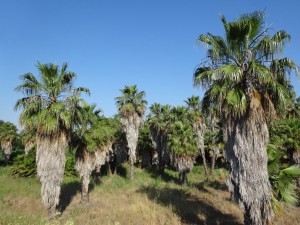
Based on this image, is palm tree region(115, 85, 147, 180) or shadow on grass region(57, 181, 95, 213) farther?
palm tree region(115, 85, 147, 180)

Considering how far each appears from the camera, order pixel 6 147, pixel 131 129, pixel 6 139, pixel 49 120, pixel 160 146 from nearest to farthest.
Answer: pixel 49 120, pixel 131 129, pixel 160 146, pixel 6 139, pixel 6 147

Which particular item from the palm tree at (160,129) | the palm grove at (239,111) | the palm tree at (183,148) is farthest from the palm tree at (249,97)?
the palm tree at (160,129)

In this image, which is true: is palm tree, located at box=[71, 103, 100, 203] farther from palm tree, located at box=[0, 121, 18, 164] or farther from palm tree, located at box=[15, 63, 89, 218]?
palm tree, located at box=[0, 121, 18, 164]

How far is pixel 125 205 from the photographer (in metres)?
23.3

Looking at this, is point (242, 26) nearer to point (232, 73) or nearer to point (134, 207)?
point (232, 73)

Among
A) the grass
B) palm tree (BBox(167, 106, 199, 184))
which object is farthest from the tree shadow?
palm tree (BBox(167, 106, 199, 184))

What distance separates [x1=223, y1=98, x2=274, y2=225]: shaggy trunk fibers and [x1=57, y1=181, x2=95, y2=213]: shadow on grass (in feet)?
49.5

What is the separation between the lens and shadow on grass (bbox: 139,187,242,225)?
1873cm

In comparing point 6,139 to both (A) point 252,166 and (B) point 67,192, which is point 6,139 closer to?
(B) point 67,192

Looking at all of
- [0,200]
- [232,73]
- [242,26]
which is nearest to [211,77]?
[232,73]

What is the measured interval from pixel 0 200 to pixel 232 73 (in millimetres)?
23379

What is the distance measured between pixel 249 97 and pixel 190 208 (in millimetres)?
11287

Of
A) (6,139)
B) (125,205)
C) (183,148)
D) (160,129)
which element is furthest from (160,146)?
(6,139)

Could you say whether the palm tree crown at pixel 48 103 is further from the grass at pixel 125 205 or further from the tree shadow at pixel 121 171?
the tree shadow at pixel 121 171
